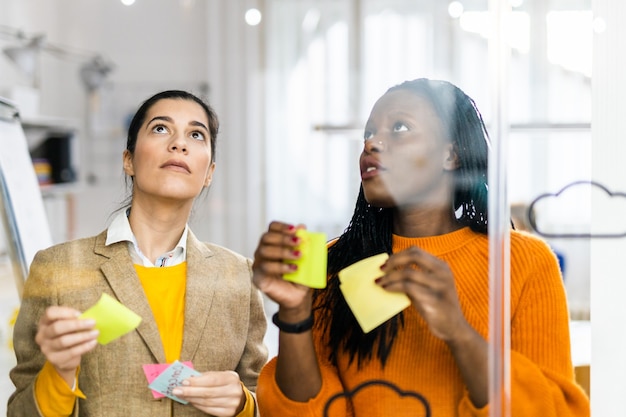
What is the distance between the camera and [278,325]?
940 mm

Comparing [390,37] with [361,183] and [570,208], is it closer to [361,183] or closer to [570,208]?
[361,183]

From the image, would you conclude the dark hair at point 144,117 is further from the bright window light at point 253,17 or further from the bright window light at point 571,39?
the bright window light at point 571,39

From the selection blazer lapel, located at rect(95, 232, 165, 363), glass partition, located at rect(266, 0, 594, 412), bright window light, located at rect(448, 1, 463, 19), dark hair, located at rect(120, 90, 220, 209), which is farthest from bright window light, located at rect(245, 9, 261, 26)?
blazer lapel, located at rect(95, 232, 165, 363)

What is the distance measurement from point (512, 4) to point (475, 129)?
0.28m

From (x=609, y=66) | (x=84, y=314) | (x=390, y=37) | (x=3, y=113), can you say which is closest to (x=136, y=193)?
(x=84, y=314)

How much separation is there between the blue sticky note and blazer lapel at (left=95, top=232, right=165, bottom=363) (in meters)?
0.02

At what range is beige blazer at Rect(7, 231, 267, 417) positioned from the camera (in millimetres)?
954

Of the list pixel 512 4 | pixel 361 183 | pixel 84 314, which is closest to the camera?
pixel 84 314

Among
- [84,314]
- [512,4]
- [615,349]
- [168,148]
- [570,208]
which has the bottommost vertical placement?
[615,349]

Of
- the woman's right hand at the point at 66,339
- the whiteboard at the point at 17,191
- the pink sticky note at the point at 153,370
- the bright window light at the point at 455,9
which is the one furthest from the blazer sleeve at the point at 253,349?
the bright window light at the point at 455,9

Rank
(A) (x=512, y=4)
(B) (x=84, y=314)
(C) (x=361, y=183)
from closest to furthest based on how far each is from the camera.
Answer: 1. (B) (x=84, y=314)
2. (C) (x=361, y=183)
3. (A) (x=512, y=4)

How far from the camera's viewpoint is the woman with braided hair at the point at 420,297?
93cm

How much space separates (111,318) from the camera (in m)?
0.94

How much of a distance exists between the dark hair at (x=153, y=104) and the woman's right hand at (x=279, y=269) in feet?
0.52
